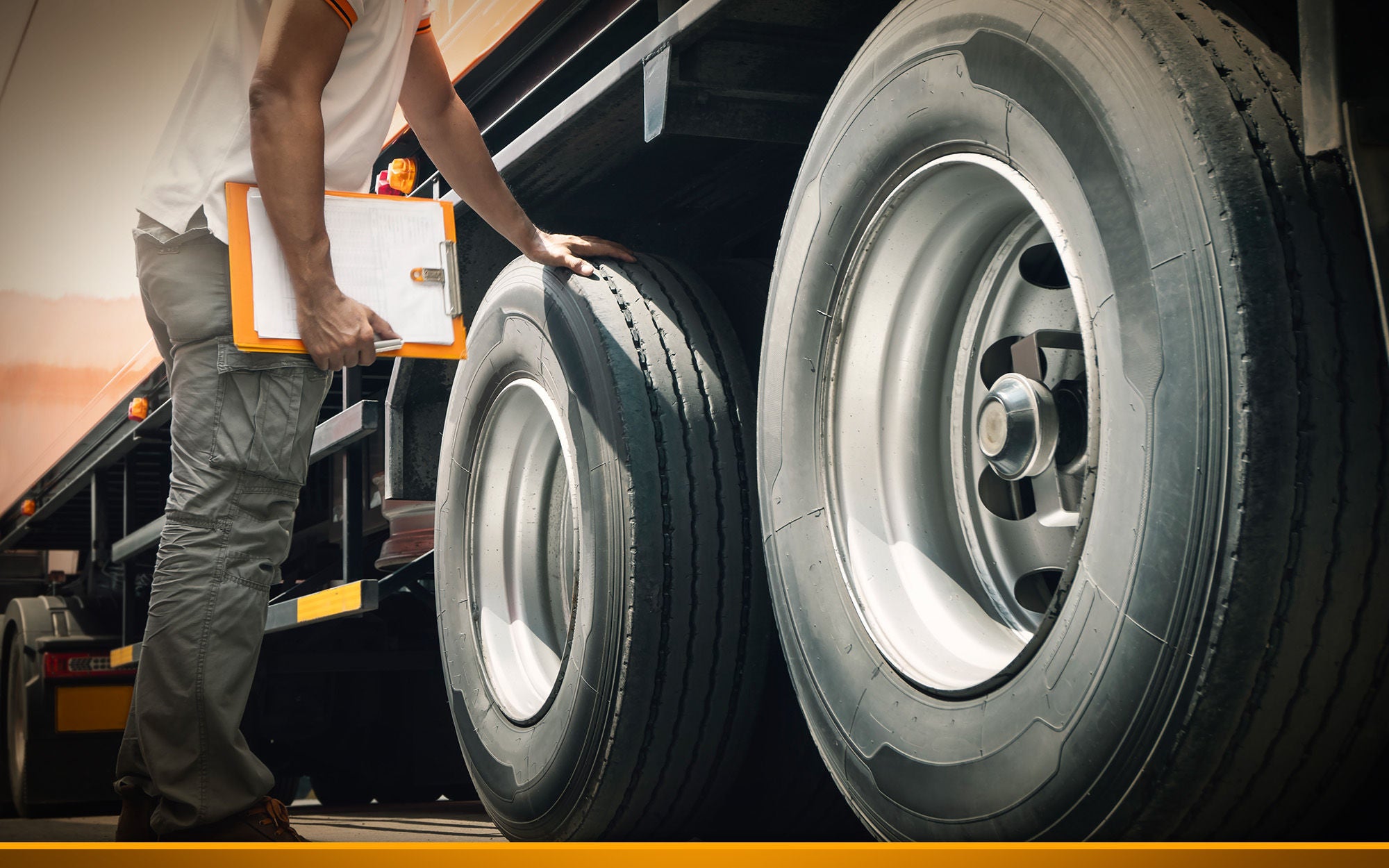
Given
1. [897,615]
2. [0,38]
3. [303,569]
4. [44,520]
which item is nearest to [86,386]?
[303,569]

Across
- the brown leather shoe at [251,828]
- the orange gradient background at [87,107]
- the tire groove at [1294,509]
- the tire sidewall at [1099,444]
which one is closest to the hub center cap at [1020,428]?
the tire sidewall at [1099,444]

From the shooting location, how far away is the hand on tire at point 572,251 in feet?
8.56

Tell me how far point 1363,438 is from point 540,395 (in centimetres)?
174

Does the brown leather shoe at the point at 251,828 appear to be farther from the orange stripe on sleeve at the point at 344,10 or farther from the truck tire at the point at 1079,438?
the orange stripe on sleeve at the point at 344,10

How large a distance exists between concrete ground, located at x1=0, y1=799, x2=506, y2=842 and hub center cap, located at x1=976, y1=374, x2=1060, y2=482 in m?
1.84

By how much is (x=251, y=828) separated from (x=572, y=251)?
3.93 ft

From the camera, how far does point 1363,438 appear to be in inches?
46.4

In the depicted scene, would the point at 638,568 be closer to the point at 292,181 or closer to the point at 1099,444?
the point at 292,181

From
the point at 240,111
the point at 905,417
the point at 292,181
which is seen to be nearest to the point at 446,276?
the point at 292,181

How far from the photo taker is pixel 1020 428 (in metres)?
1.64

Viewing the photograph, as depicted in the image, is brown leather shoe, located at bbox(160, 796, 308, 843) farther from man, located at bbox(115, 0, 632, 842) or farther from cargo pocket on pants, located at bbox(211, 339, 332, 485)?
cargo pocket on pants, located at bbox(211, 339, 332, 485)

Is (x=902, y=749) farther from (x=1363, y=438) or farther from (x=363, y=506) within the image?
(x=363, y=506)

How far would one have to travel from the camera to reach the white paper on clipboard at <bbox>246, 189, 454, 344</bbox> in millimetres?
2113

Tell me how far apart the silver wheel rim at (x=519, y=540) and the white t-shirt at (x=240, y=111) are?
30.5 inches
